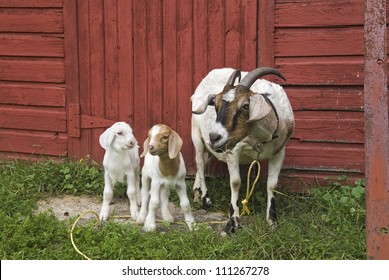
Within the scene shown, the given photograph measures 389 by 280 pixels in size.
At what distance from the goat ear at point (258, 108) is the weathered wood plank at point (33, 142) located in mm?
3528

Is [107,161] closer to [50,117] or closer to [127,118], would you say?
[127,118]

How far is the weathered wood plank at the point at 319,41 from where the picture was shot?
7.16m

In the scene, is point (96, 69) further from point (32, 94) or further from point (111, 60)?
point (32, 94)

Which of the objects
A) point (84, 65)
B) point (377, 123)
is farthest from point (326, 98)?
point (84, 65)

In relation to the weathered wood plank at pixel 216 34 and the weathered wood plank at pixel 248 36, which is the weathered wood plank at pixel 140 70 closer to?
the weathered wood plank at pixel 216 34

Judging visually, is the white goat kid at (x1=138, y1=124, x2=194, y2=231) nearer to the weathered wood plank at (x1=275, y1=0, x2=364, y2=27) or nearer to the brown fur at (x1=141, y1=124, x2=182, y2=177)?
the brown fur at (x1=141, y1=124, x2=182, y2=177)

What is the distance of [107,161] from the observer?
6793 mm

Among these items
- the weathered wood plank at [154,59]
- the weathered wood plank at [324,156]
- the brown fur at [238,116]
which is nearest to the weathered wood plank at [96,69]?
the weathered wood plank at [154,59]

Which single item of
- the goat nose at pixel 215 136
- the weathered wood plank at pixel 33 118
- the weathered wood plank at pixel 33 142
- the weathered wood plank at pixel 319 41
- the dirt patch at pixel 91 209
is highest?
the weathered wood plank at pixel 319 41

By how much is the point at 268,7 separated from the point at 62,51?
272cm

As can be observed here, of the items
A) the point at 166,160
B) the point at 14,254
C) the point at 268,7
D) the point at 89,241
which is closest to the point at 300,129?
the point at 268,7

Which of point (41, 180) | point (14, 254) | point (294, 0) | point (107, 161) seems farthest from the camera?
point (41, 180)

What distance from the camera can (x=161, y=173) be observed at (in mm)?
6363

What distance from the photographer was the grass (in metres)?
5.76
